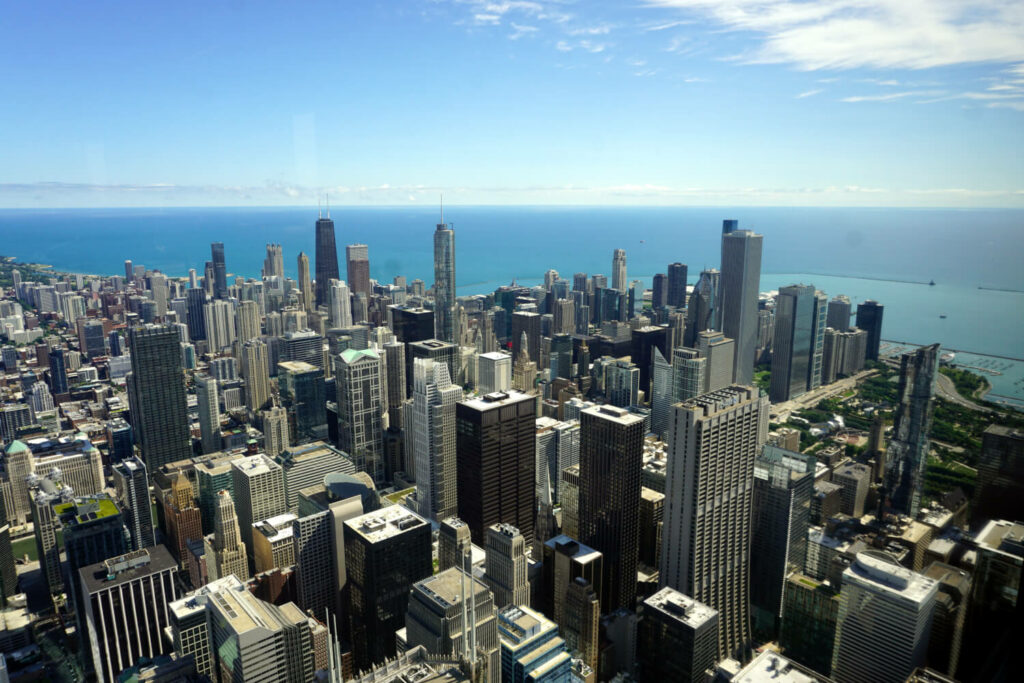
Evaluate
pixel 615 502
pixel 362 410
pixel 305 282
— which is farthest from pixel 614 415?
pixel 305 282

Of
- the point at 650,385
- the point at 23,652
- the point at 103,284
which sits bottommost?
the point at 23,652

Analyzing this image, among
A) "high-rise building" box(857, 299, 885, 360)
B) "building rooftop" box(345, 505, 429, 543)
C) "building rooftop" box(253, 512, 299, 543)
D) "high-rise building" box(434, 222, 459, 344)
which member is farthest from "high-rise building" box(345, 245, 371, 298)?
"high-rise building" box(857, 299, 885, 360)

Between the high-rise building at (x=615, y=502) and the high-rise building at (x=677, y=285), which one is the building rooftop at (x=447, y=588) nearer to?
the high-rise building at (x=615, y=502)

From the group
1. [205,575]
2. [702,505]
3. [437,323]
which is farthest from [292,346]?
[702,505]

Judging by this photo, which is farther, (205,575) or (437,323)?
(437,323)

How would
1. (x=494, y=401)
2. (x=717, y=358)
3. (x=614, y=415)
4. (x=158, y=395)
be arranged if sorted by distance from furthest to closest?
1. (x=717, y=358)
2. (x=158, y=395)
3. (x=494, y=401)
4. (x=614, y=415)

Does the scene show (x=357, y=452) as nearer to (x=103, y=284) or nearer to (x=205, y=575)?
(x=205, y=575)

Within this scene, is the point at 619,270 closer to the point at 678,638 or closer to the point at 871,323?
the point at 871,323
